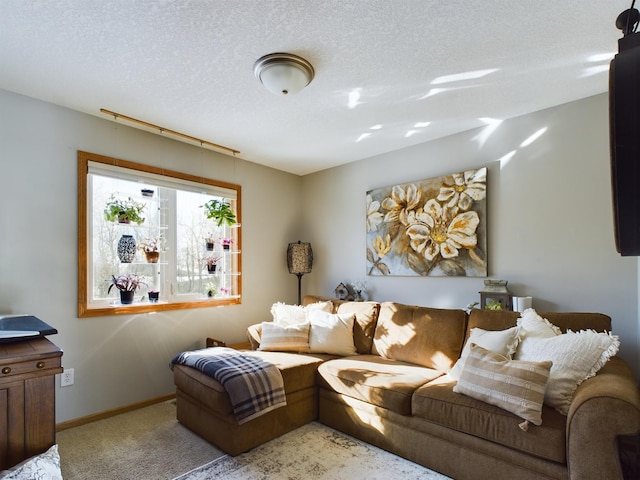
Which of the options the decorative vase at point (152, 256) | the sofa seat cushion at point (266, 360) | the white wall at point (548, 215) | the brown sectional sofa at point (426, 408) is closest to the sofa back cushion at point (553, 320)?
the brown sectional sofa at point (426, 408)

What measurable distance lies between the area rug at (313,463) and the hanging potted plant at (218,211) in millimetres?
2151

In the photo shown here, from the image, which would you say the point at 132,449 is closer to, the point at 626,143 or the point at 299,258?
the point at 299,258

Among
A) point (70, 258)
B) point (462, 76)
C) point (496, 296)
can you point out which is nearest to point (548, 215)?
point (496, 296)

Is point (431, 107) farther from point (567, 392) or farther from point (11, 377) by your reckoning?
point (11, 377)

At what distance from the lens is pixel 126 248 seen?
10.2ft

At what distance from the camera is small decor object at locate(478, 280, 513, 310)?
2.88 metres

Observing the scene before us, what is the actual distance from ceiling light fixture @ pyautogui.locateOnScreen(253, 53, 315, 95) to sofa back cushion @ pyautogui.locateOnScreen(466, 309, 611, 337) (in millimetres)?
2065

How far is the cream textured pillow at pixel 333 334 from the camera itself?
3158 mm

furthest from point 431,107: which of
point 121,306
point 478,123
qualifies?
point 121,306

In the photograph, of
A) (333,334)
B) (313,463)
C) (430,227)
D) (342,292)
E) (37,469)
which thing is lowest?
(313,463)

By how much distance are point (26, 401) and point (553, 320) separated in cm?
303

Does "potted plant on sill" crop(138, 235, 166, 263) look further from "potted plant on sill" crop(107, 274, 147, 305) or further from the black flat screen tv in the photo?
the black flat screen tv

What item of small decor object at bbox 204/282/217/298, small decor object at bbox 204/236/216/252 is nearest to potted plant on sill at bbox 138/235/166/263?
small decor object at bbox 204/236/216/252

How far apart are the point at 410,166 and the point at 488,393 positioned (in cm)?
235
